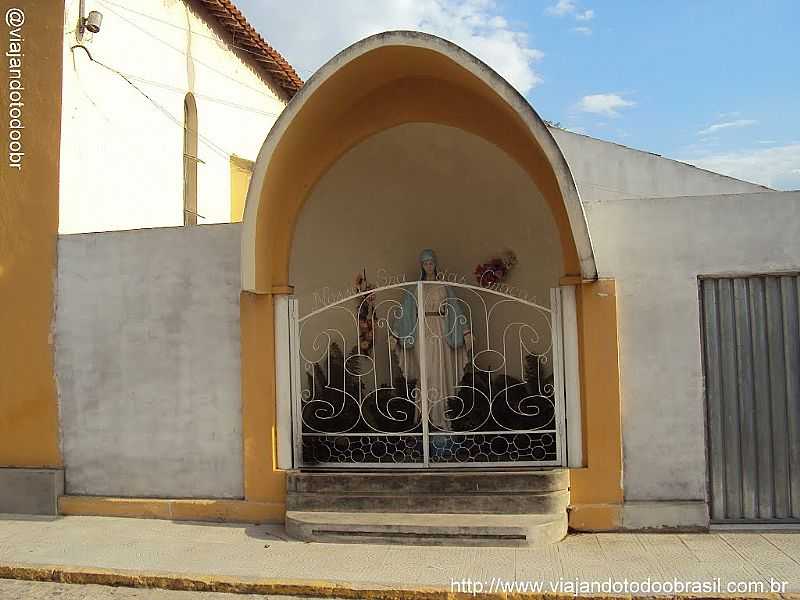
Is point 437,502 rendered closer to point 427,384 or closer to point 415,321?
point 427,384

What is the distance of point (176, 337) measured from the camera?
678 cm

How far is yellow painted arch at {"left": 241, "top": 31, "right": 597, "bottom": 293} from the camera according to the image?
5.95 meters

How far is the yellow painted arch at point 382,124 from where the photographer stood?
595 cm

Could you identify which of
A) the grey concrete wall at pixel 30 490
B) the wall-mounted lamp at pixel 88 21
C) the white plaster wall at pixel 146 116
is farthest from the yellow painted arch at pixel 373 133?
the wall-mounted lamp at pixel 88 21

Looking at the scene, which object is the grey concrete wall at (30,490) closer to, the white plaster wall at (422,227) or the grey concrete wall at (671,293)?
the white plaster wall at (422,227)

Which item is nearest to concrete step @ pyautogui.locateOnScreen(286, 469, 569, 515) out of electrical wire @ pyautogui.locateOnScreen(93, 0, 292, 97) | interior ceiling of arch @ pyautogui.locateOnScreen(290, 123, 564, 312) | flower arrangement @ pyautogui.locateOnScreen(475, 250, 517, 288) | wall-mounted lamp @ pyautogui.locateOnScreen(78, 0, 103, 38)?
interior ceiling of arch @ pyautogui.locateOnScreen(290, 123, 564, 312)

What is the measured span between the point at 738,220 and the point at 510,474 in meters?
2.66

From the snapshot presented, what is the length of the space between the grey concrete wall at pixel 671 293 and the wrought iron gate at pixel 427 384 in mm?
606

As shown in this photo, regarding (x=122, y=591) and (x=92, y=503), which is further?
(x=92, y=503)

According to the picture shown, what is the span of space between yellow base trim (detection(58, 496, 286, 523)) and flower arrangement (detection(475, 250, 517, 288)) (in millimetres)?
3121

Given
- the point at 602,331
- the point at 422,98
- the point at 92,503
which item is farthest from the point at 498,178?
the point at 92,503

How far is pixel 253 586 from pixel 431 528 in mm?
1373

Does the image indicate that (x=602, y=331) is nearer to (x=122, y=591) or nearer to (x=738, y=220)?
(x=738, y=220)

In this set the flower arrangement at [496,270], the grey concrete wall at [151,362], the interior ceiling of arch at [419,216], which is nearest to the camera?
the grey concrete wall at [151,362]
